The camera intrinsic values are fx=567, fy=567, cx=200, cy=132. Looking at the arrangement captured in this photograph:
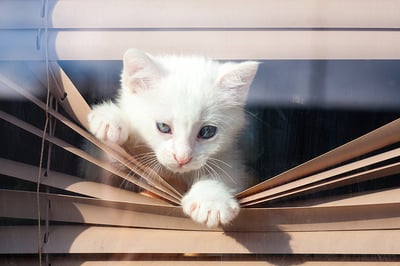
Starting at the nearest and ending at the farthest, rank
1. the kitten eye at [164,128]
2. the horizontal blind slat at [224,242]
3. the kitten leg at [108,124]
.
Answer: the horizontal blind slat at [224,242] < the kitten leg at [108,124] < the kitten eye at [164,128]

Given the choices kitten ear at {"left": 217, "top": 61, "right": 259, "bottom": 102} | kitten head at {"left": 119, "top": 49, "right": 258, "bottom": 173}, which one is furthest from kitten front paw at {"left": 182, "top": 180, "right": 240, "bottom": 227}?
kitten ear at {"left": 217, "top": 61, "right": 259, "bottom": 102}

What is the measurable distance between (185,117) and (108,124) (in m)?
0.19

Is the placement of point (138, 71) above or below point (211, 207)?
above

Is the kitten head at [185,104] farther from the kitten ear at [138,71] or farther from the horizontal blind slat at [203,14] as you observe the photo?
the horizontal blind slat at [203,14]

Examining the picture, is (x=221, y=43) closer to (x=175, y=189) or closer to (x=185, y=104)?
(x=185, y=104)

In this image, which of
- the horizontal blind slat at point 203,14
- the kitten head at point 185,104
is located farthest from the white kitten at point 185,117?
the horizontal blind slat at point 203,14

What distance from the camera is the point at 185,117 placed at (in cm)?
138

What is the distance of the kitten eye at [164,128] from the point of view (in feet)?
4.63

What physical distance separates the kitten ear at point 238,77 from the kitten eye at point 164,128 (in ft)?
0.58

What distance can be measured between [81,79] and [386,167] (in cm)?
67

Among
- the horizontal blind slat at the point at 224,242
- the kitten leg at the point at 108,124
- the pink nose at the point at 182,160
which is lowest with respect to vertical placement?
the horizontal blind slat at the point at 224,242

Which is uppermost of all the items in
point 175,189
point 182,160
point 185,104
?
point 185,104

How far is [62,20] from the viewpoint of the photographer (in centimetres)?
122

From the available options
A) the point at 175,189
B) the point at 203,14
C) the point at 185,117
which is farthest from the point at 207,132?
the point at 203,14
